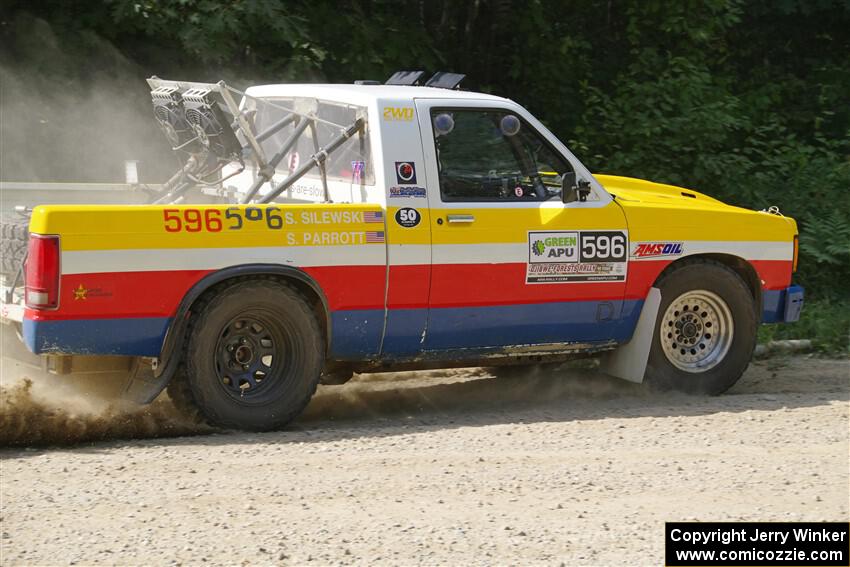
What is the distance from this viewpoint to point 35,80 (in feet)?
40.2

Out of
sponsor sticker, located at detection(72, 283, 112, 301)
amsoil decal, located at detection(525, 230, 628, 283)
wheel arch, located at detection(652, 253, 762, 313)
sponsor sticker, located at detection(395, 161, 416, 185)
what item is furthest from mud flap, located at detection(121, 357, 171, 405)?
wheel arch, located at detection(652, 253, 762, 313)

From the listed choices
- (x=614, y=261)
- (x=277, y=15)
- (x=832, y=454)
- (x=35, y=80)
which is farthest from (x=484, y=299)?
(x=35, y=80)

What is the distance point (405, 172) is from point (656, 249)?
5.86 ft

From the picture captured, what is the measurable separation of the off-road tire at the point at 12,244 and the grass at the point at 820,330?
5.97 meters

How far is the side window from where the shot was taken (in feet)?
24.8

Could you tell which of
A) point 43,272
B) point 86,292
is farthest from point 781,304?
point 43,272

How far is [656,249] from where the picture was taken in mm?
8133


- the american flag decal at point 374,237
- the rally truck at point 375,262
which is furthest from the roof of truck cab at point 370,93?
the american flag decal at point 374,237

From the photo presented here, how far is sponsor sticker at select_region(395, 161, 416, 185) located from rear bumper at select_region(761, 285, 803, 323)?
2.72 meters

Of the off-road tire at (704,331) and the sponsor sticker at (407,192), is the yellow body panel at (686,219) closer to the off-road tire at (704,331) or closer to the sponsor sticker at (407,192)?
the off-road tire at (704,331)

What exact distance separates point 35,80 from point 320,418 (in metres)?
6.03

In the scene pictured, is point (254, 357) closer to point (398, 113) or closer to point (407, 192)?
point (407, 192)

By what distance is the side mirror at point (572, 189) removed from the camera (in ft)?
25.4

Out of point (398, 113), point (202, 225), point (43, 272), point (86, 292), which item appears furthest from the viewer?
point (398, 113)
